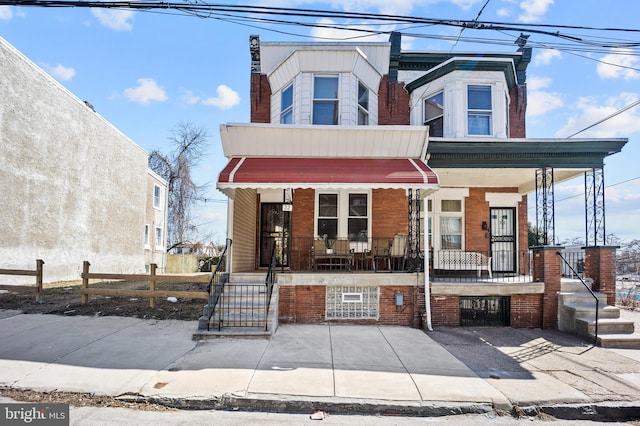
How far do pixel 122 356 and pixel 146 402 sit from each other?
1.84m

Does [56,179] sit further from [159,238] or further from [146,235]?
[159,238]

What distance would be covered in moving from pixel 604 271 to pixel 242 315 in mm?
9058

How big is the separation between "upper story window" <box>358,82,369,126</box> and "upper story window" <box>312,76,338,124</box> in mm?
863

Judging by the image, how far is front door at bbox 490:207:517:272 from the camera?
13141mm

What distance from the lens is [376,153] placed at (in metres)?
10.5

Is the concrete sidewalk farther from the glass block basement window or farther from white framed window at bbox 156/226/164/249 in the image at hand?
white framed window at bbox 156/226/164/249

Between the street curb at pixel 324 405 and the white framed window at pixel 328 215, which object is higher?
the white framed window at pixel 328 215

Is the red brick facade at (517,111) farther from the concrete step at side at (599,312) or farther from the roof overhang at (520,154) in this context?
the concrete step at side at (599,312)

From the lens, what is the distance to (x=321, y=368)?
652 cm

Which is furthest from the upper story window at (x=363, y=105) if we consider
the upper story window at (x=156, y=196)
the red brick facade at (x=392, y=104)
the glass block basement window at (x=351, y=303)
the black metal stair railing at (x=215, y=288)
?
the upper story window at (x=156, y=196)

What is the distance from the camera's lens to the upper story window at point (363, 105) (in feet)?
40.7

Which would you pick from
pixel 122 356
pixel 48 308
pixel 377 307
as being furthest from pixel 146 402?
pixel 48 308

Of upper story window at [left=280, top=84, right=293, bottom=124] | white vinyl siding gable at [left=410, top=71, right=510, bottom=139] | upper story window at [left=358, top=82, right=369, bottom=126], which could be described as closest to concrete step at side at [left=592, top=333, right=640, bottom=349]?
white vinyl siding gable at [left=410, top=71, right=510, bottom=139]

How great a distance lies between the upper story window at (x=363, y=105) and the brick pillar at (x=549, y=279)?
6.15m
